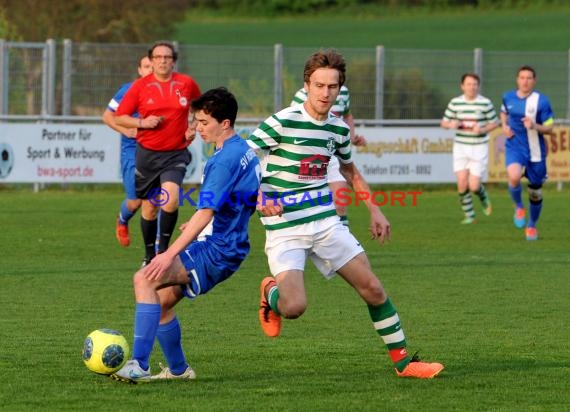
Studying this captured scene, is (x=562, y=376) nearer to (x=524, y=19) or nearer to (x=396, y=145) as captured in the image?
(x=396, y=145)

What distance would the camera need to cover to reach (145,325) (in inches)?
275

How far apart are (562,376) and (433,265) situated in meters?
5.83

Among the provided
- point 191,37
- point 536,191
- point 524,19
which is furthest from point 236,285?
point 524,19

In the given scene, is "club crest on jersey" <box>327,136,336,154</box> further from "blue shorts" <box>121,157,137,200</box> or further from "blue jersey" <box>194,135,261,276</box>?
"blue shorts" <box>121,157,137,200</box>

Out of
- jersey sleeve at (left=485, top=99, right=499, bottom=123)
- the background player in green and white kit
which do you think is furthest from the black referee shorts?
jersey sleeve at (left=485, top=99, right=499, bottom=123)

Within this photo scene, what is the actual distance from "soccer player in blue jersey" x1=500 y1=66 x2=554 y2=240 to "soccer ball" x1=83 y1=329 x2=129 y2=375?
32.5 ft

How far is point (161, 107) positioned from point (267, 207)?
219 inches

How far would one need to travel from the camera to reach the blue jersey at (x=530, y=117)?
53.4 feet

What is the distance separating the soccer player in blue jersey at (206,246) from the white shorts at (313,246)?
286 mm

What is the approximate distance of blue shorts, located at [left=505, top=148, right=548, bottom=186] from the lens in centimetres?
1644

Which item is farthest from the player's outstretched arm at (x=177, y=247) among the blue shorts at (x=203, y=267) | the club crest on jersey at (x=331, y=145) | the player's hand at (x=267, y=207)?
the club crest on jersey at (x=331, y=145)

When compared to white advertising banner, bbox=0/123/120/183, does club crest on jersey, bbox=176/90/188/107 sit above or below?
above

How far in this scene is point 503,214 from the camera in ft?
64.9

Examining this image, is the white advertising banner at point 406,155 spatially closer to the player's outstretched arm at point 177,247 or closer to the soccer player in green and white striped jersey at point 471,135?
the soccer player in green and white striped jersey at point 471,135
